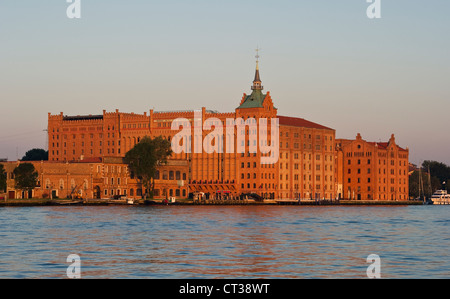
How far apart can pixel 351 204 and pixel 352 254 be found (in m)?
145

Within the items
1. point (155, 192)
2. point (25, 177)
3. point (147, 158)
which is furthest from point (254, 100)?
point (25, 177)

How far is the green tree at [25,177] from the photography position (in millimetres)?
162250

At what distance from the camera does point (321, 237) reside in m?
69.2

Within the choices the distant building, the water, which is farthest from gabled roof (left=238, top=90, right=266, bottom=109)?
the water

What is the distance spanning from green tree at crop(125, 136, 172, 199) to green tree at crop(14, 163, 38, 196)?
861 inches

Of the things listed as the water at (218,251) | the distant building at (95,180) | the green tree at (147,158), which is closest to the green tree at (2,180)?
the distant building at (95,180)

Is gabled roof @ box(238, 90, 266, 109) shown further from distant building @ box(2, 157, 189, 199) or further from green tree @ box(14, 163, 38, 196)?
green tree @ box(14, 163, 38, 196)

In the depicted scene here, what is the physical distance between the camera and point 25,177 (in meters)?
164

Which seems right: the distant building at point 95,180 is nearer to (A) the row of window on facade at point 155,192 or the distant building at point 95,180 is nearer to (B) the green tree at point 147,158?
(A) the row of window on facade at point 155,192

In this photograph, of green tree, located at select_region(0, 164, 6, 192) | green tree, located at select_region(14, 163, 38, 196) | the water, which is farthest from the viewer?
green tree, located at select_region(14, 163, 38, 196)

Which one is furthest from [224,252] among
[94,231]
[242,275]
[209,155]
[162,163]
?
[209,155]

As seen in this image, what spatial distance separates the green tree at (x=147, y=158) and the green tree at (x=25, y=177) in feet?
71.7

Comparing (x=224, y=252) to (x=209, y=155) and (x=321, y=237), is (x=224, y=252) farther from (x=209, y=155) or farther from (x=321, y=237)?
(x=209, y=155)

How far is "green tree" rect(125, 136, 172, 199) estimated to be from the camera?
172m
